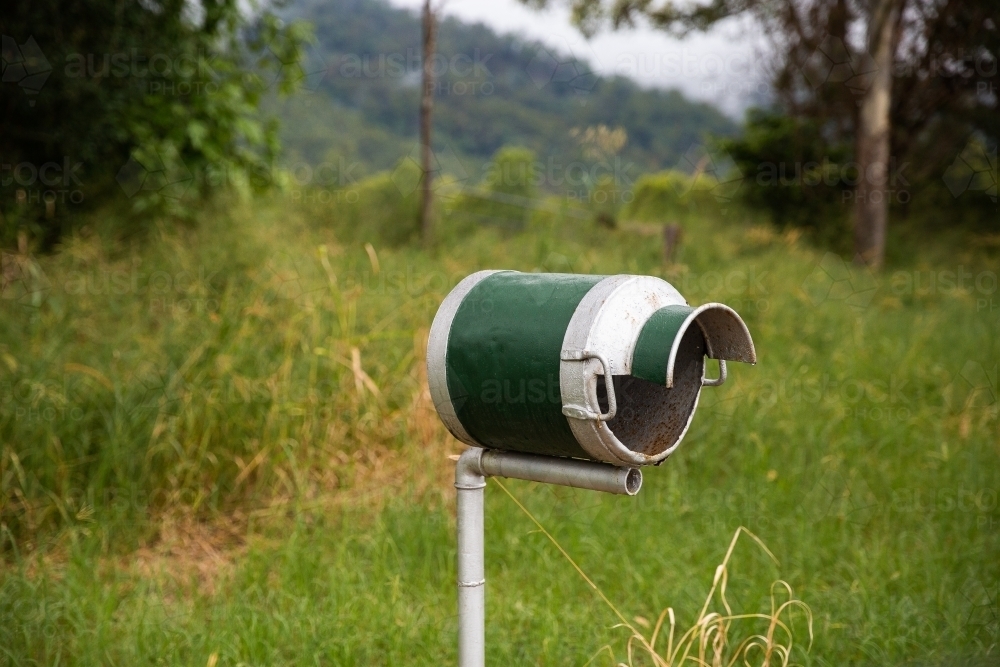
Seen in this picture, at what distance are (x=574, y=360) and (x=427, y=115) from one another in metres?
5.71

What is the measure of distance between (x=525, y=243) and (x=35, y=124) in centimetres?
346

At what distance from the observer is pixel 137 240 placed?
5047 mm

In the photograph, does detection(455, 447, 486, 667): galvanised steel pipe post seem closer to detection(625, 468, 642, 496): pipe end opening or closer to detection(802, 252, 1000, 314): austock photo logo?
detection(625, 468, 642, 496): pipe end opening

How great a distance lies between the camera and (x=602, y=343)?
4.26 ft

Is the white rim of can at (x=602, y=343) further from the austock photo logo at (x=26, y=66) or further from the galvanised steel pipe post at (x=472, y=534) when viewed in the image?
the austock photo logo at (x=26, y=66)

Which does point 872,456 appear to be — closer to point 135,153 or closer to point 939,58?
point 135,153

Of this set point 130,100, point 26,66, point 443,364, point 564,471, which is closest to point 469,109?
point 130,100

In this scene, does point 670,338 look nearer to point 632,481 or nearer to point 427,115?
point 632,481

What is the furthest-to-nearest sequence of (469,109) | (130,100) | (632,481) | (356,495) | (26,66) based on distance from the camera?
(469,109) → (130,100) → (26,66) → (356,495) → (632,481)

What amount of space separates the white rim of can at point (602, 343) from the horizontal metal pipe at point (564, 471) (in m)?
0.03

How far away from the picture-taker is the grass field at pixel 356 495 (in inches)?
93.6

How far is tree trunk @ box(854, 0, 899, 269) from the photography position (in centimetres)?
817

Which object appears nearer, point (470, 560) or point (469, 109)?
point (470, 560)

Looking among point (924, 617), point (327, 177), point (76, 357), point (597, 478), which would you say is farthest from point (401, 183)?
point (597, 478)
